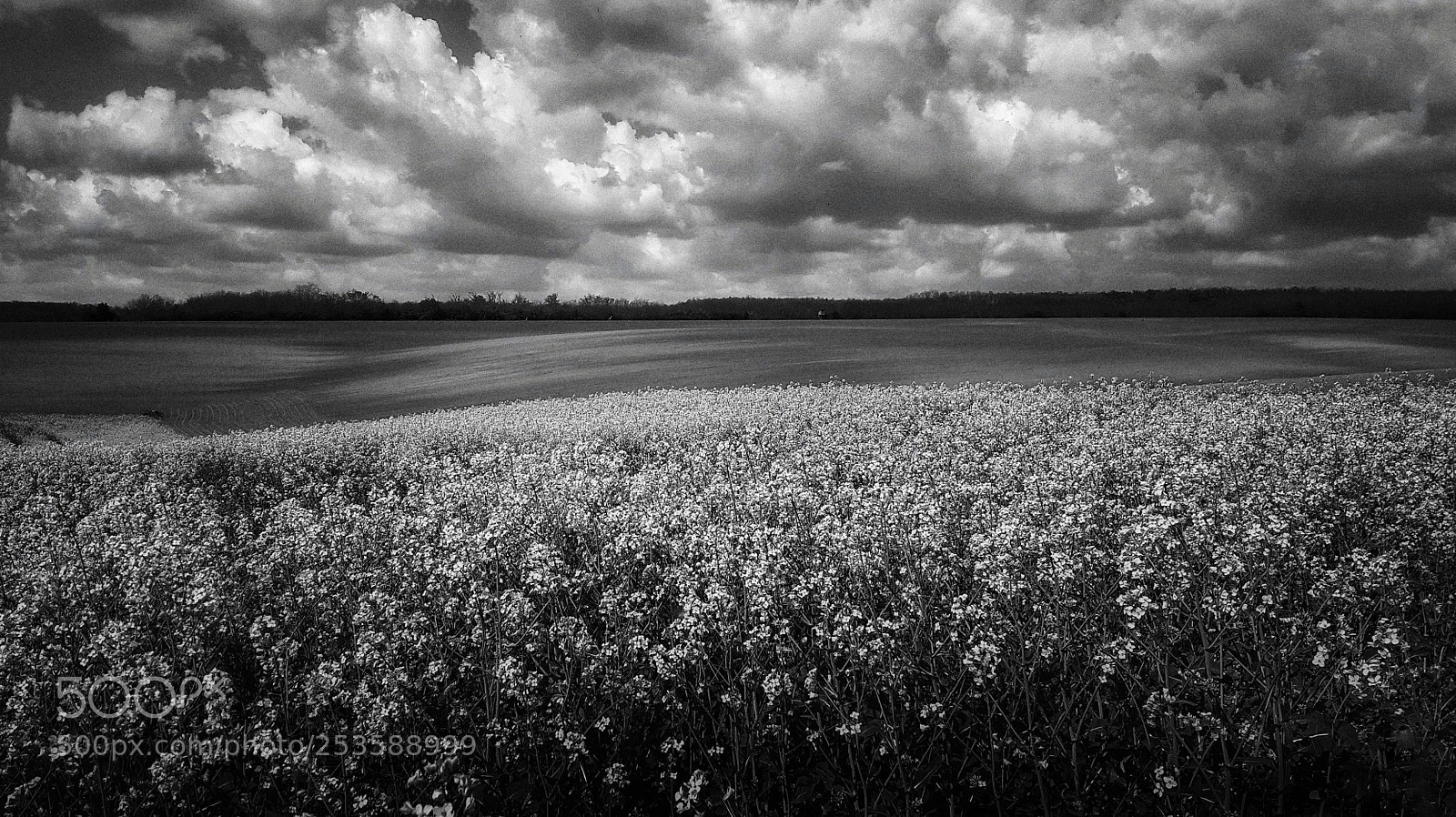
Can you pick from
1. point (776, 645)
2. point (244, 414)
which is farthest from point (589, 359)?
point (776, 645)

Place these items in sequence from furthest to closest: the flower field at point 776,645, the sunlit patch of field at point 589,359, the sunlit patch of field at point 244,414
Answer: the sunlit patch of field at point 589,359
the sunlit patch of field at point 244,414
the flower field at point 776,645

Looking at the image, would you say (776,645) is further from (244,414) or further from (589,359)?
(589,359)

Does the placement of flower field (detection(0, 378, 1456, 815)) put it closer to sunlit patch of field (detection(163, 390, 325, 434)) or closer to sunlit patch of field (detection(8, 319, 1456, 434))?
sunlit patch of field (detection(8, 319, 1456, 434))

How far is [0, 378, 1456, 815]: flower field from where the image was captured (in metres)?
3.09

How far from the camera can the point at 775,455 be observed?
33.8 feet

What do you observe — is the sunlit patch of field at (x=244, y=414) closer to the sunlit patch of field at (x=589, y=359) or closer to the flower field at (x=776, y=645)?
the sunlit patch of field at (x=589, y=359)

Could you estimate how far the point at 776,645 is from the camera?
4184 mm

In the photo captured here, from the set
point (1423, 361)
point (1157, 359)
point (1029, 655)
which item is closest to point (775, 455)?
point (1029, 655)

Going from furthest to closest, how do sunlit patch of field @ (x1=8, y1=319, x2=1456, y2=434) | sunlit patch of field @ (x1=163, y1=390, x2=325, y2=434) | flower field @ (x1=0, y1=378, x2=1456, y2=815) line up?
sunlit patch of field @ (x1=8, y1=319, x2=1456, y2=434)
sunlit patch of field @ (x1=163, y1=390, x2=325, y2=434)
flower field @ (x1=0, y1=378, x2=1456, y2=815)

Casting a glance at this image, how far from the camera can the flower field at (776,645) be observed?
3.09m

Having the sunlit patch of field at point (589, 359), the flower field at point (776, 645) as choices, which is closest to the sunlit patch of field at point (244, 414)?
the sunlit patch of field at point (589, 359)

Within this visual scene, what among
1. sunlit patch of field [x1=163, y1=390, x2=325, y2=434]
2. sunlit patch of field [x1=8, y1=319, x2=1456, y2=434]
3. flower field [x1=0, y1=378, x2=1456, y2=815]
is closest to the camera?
flower field [x1=0, y1=378, x2=1456, y2=815]

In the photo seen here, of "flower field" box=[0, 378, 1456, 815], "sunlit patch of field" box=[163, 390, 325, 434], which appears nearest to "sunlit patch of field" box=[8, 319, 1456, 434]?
"sunlit patch of field" box=[163, 390, 325, 434]

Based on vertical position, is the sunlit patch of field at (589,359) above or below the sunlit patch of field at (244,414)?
above
